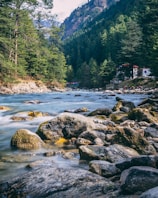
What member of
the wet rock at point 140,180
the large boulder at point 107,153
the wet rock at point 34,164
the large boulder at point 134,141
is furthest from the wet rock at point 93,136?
the wet rock at point 140,180

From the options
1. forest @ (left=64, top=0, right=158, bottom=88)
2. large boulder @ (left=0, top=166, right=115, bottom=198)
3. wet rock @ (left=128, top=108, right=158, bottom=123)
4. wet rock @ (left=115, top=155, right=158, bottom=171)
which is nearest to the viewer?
large boulder @ (left=0, top=166, right=115, bottom=198)

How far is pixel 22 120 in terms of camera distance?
15711 mm

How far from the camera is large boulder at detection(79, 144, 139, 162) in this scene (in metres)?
8.28

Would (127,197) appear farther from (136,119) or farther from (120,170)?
(136,119)

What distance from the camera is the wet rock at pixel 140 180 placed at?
5.59 m

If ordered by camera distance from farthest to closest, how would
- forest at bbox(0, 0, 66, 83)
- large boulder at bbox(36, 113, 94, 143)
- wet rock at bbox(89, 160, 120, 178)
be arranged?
1. forest at bbox(0, 0, 66, 83)
2. large boulder at bbox(36, 113, 94, 143)
3. wet rock at bbox(89, 160, 120, 178)

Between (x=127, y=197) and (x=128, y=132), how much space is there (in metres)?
4.35

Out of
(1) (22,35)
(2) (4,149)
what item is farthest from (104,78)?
(2) (4,149)

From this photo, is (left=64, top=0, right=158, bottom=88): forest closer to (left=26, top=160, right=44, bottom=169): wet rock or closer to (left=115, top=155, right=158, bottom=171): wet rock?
(left=26, top=160, right=44, bottom=169): wet rock

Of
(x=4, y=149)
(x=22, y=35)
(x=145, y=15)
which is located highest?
(x=145, y=15)

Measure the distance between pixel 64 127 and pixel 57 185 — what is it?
5310mm

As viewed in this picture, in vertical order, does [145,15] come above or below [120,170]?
above

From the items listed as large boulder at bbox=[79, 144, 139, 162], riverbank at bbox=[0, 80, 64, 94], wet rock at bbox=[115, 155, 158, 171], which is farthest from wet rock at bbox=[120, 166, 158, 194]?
riverbank at bbox=[0, 80, 64, 94]

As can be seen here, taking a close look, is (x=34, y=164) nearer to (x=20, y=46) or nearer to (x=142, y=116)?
(x=142, y=116)
